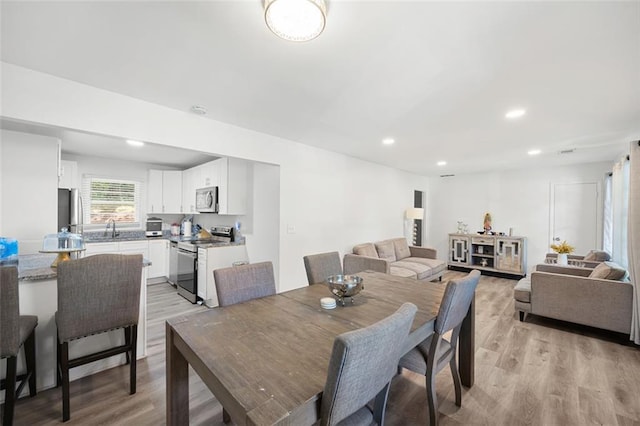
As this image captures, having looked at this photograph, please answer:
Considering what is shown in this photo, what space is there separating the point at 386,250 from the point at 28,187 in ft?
15.8

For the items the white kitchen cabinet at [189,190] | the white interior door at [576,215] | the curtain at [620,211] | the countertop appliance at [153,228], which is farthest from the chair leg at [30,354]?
the white interior door at [576,215]

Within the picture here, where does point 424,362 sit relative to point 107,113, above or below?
below

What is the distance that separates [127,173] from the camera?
4.90 m

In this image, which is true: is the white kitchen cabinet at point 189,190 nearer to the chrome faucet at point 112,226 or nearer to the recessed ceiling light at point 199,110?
the chrome faucet at point 112,226

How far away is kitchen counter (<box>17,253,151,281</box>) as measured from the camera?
6.17 feet

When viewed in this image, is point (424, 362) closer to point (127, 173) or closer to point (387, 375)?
point (387, 375)

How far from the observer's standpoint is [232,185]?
400 centimetres

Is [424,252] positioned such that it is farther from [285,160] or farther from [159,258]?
[159,258]

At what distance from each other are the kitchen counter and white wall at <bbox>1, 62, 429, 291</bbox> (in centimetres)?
111

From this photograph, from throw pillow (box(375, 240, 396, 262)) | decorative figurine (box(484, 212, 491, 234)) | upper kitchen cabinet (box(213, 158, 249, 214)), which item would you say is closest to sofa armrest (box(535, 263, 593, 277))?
decorative figurine (box(484, 212, 491, 234))

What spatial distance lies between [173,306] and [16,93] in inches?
113

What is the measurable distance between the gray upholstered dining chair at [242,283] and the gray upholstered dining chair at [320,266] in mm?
469

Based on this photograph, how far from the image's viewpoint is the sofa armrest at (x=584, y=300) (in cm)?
275

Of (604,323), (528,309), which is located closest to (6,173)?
(528,309)
